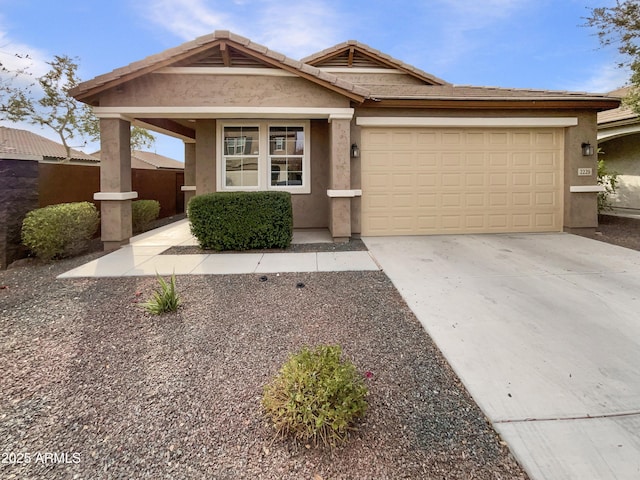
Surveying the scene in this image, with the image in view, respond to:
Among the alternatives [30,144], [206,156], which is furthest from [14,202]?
[30,144]

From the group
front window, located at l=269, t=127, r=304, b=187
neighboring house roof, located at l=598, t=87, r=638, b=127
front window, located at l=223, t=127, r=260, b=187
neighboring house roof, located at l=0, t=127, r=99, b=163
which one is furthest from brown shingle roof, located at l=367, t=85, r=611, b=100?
neighboring house roof, located at l=0, t=127, r=99, b=163

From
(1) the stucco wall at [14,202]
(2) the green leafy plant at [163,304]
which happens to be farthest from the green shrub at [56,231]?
(2) the green leafy plant at [163,304]

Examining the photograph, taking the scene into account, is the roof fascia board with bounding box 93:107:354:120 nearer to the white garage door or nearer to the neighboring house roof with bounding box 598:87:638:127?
the white garage door

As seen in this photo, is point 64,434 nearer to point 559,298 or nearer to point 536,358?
point 536,358

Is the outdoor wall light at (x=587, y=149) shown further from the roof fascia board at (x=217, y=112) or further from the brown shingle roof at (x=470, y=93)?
the roof fascia board at (x=217, y=112)

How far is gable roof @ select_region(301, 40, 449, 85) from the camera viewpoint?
39.5 feet

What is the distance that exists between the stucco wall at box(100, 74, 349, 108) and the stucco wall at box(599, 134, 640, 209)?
13.5m

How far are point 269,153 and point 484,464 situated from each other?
9146 mm

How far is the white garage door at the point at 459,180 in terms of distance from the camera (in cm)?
925

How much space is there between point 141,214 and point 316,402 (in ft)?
33.1

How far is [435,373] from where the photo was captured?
3258mm

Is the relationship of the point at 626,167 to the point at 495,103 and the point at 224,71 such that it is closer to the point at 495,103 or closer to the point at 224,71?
the point at 495,103

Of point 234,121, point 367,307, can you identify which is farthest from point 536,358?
point 234,121

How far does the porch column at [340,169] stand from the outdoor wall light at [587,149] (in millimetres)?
6210
